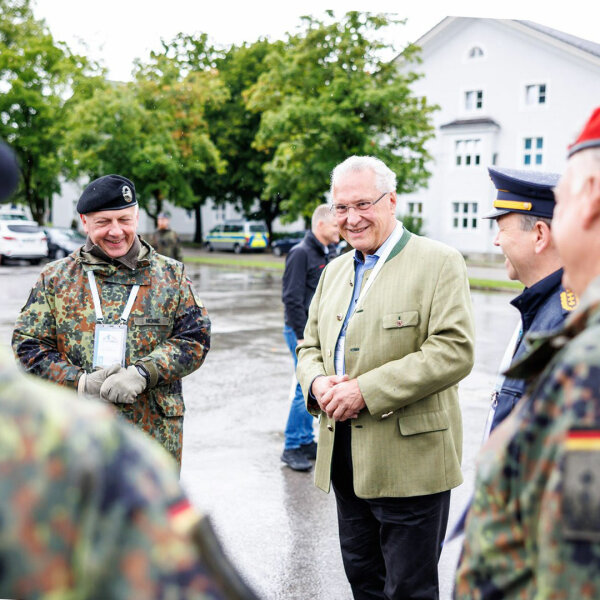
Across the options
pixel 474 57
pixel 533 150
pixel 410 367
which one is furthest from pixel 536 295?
pixel 474 57

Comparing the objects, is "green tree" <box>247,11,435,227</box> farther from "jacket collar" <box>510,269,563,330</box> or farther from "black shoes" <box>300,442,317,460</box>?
"jacket collar" <box>510,269,563,330</box>

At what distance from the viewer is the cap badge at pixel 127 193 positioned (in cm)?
351

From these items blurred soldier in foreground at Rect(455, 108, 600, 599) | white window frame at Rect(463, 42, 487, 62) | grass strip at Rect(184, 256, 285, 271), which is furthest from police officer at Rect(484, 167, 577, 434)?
white window frame at Rect(463, 42, 487, 62)

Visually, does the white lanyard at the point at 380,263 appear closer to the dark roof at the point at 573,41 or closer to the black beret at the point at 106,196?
the black beret at the point at 106,196

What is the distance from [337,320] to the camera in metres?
3.32

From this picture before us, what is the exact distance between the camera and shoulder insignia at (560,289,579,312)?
2479 millimetres

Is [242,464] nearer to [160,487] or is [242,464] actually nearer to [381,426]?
[381,426]

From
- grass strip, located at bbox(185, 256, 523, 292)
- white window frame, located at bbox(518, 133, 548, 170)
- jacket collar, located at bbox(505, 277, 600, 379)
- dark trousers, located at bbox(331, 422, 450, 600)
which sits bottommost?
grass strip, located at bbox(185, 256, 523, 292)

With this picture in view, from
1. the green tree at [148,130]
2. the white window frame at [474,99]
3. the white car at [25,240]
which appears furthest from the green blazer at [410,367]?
the white window frame at [474,99]

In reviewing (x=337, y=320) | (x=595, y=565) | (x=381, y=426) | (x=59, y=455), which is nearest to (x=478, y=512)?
(x=595, y=565)

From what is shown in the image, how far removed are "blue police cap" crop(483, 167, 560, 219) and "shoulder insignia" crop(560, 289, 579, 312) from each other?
367 millimetres

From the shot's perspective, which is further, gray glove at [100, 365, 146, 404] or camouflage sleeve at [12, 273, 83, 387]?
camouflage sleeve at [12, 273, 83, 387]

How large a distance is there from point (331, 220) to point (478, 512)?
5154mm

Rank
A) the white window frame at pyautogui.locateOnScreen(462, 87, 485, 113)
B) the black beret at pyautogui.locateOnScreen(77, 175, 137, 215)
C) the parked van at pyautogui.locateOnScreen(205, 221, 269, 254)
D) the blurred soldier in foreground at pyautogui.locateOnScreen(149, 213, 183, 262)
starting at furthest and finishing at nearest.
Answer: the parked van at pyautogui.locateOnScreen(205, 221, 269, 254) < the white window frame at pyautogui.locateOnScreen(462, 87, 485, 113) < the blurred soldier in foreground at pyautogui.locateOnScreen(149, 213, 183, 262) < the black beret at pyautogui.locateOnScreen(77, 175, 137, 215)
